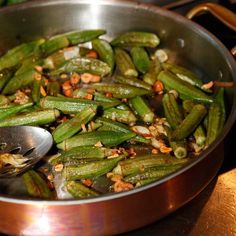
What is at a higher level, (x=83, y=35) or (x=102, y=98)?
(x=83, y=35)

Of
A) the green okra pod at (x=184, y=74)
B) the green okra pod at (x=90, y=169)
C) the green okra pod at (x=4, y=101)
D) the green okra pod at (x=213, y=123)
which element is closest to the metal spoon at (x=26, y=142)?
the green okra pod at (x=90, y=169)

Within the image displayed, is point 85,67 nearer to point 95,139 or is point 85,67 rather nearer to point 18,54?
point 18,54

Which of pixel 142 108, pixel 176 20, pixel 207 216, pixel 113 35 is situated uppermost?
pixel 176 20

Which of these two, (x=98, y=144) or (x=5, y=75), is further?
(x=5, y=75)

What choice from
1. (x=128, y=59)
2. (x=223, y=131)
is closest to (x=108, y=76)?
(x=128, y=59)

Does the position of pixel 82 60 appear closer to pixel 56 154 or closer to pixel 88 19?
pixel 88 19

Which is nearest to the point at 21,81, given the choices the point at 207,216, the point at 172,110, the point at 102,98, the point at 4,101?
the point at 4,101
